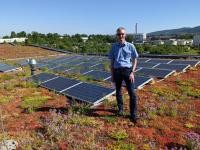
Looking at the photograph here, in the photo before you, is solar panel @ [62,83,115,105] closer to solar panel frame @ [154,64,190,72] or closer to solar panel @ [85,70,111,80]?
solar panel @ [85,70,111,80]

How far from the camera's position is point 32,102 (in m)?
11.8

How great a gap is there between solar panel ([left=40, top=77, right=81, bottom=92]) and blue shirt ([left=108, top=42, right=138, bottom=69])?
4.60 meters

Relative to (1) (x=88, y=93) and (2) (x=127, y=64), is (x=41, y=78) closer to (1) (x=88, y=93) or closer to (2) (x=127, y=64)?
(1) (x=88, y=93)

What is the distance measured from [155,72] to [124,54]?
25.3ft

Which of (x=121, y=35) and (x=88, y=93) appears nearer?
(x=121, y=35)

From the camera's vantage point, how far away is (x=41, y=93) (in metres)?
13.2

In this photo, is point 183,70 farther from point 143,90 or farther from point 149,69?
point 143,90

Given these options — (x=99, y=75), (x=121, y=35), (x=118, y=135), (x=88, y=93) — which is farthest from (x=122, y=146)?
(x=99, y=75)

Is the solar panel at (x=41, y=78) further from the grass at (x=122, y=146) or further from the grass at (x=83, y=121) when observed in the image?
the grass at (x=122, y=146)

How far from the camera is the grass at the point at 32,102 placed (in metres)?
11.0

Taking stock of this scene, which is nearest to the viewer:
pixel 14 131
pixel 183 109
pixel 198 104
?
pixel 14 131

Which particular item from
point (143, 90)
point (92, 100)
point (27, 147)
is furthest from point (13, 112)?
point (143, 90)

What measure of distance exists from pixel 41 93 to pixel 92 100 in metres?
3.40

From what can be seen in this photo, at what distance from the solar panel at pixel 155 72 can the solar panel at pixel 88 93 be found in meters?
4.61
